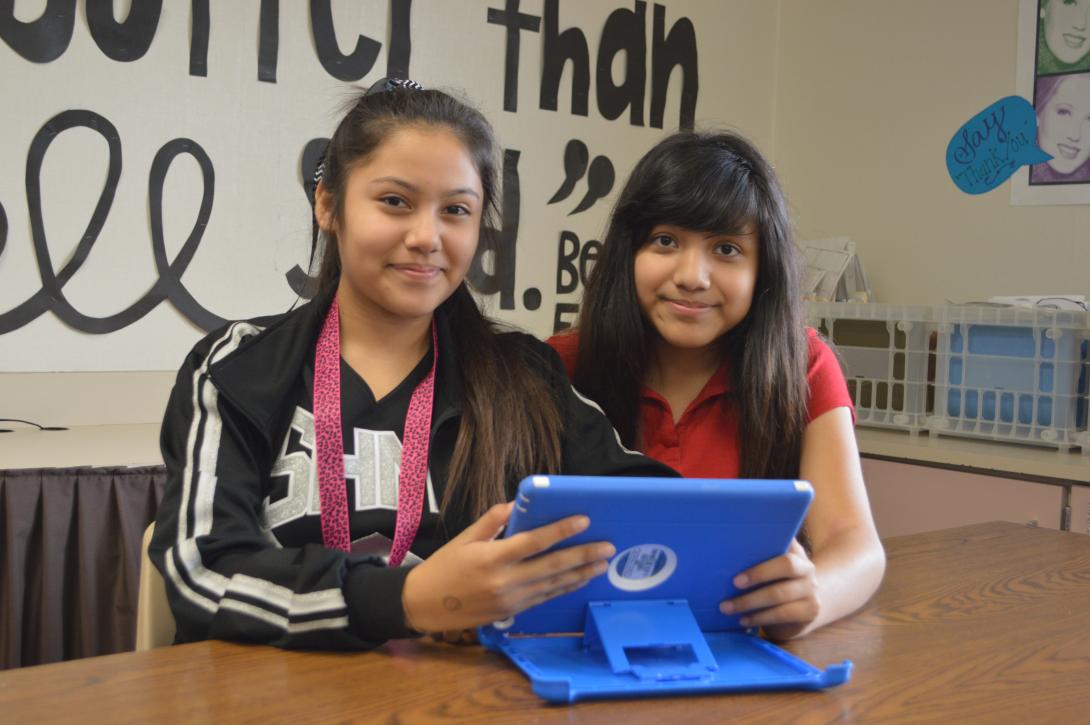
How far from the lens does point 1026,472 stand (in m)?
2.13

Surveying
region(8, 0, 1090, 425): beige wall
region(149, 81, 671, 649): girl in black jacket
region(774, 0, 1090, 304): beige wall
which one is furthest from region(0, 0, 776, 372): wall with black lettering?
region(149, 81, 671, 649): girl in black jacket

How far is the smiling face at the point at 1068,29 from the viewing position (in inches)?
97.3

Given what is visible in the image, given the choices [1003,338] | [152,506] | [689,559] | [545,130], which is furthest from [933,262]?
[689,559]

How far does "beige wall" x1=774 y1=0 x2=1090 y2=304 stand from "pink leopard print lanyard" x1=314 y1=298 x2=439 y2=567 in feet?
6.47

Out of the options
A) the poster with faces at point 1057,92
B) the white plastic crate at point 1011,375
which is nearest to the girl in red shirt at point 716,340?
the white plastic crate at point 1011,375

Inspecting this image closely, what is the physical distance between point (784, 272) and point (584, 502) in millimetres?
623

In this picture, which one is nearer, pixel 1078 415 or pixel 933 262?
pixel 1078 415

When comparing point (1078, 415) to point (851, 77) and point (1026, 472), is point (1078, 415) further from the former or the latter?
point (851, 77)

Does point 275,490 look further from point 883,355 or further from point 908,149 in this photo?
point 908,149

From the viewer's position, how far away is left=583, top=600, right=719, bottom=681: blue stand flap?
78 centimetres

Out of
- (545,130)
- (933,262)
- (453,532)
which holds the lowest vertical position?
(453,532)

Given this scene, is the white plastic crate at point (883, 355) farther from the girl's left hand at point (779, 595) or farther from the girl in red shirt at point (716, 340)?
the girl's left hand at point (779, 595)

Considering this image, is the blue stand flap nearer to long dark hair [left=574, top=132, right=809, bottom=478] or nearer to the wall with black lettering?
long dark hair [left=574, top=132, right=809, bottom=478]

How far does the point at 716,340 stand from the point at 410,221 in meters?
0.46
